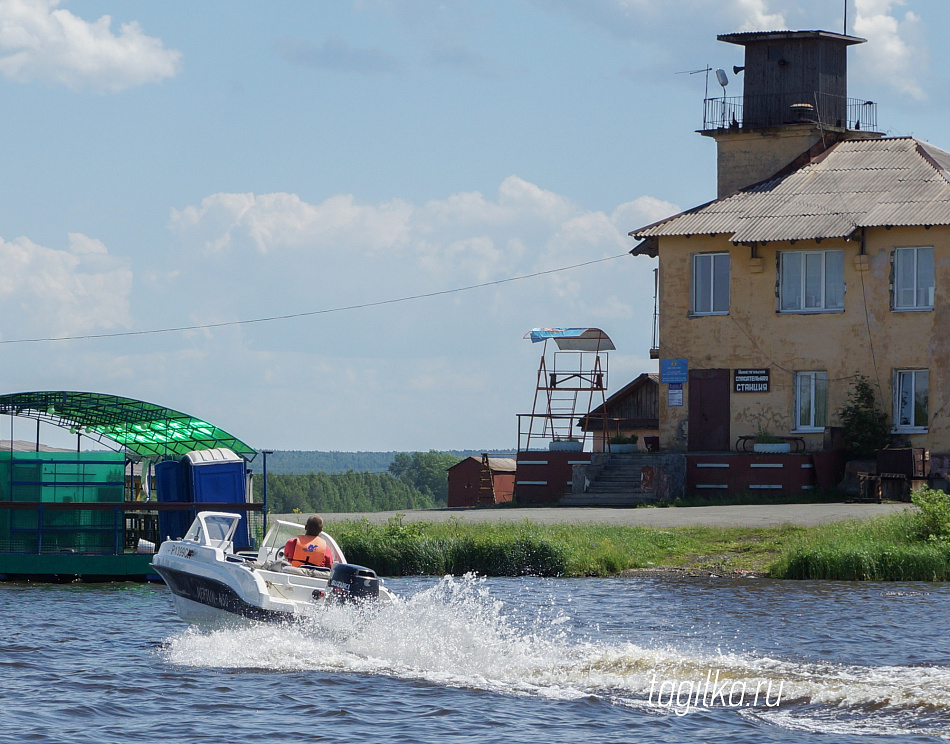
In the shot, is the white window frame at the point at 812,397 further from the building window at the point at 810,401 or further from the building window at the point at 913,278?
the building window at the point at 913,278

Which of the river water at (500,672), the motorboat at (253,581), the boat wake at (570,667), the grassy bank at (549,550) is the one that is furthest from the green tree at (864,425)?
the motorboat at (253,581)

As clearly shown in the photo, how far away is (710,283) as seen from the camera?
134ft

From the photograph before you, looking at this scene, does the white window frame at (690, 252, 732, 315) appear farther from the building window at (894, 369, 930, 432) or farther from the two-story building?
the building window at (894, 369, 930, 432)

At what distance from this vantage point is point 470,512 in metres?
37.1

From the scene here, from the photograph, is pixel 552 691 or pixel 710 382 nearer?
pixel 552 691

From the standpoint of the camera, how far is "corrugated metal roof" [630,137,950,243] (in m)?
38.6

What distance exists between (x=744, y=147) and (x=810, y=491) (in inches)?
533

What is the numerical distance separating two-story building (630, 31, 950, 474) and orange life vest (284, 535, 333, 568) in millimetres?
22039

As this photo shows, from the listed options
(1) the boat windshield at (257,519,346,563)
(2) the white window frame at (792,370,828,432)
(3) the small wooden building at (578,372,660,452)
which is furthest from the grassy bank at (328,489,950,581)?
(3) the small wooden building at (578,372,660,452)

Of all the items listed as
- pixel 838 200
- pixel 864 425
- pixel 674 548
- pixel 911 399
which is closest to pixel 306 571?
pixel 674 548

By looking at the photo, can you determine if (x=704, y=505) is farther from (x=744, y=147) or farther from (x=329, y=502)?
(x=329, y=502)

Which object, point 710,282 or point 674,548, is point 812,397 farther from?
point 674,548

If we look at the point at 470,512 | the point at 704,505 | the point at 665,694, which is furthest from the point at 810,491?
the point at 665,694

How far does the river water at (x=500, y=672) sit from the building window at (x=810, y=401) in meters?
16.5
